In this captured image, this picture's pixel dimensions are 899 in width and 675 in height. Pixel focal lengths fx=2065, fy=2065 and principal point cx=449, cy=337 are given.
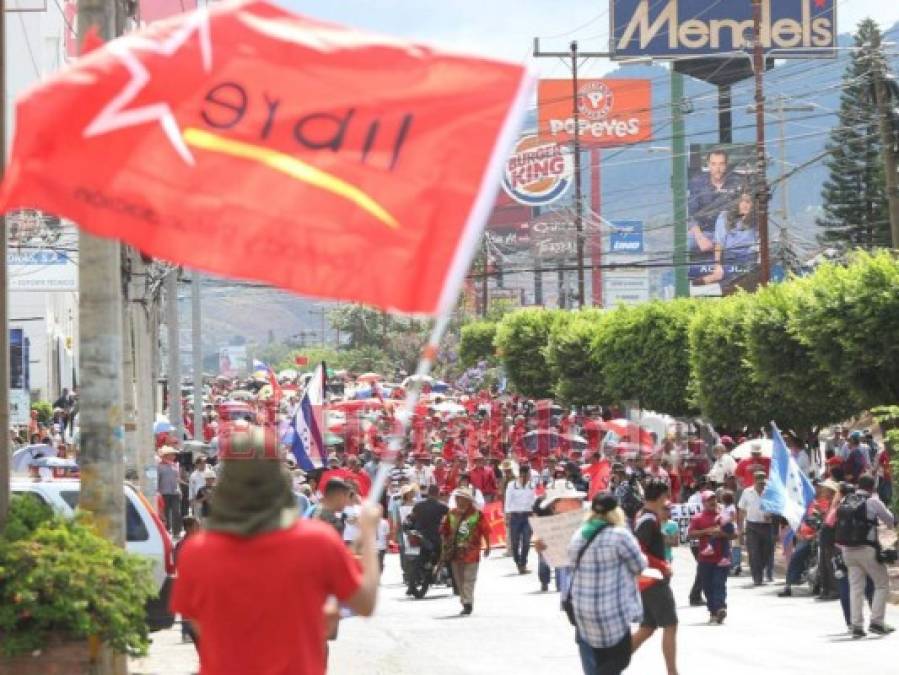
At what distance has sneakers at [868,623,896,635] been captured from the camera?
19.7 meters

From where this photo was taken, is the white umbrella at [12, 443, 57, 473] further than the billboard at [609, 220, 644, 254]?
No

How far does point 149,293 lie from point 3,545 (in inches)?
814

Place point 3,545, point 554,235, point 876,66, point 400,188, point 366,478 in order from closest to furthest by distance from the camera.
A: point 400,188 < point 3,545 < point 366,478 < point 876,66 < point 554,235

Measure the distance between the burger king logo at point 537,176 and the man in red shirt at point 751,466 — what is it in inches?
4267

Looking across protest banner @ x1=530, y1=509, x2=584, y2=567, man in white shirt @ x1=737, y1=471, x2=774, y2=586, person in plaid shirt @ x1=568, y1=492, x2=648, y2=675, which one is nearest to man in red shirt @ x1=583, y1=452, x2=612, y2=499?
man in white shirt @ x1=737, y1=471, x2=774, y2=586

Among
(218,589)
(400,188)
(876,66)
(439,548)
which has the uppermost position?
(876,66)

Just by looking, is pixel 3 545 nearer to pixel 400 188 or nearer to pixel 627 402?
pixel 400 188

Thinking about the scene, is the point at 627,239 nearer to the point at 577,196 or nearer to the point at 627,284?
the point at 627,284

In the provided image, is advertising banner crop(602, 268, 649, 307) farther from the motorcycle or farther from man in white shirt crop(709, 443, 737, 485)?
the motorcycle

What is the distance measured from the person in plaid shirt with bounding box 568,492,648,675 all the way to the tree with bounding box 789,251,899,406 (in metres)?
17.9

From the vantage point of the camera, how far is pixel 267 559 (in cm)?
586

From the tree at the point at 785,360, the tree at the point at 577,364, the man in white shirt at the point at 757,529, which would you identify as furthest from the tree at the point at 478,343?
the man in white shirt at the point at 757,529

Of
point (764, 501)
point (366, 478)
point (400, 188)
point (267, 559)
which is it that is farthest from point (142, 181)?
point (366, 478)

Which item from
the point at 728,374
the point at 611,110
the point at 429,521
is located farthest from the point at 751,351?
the point at 611,110
